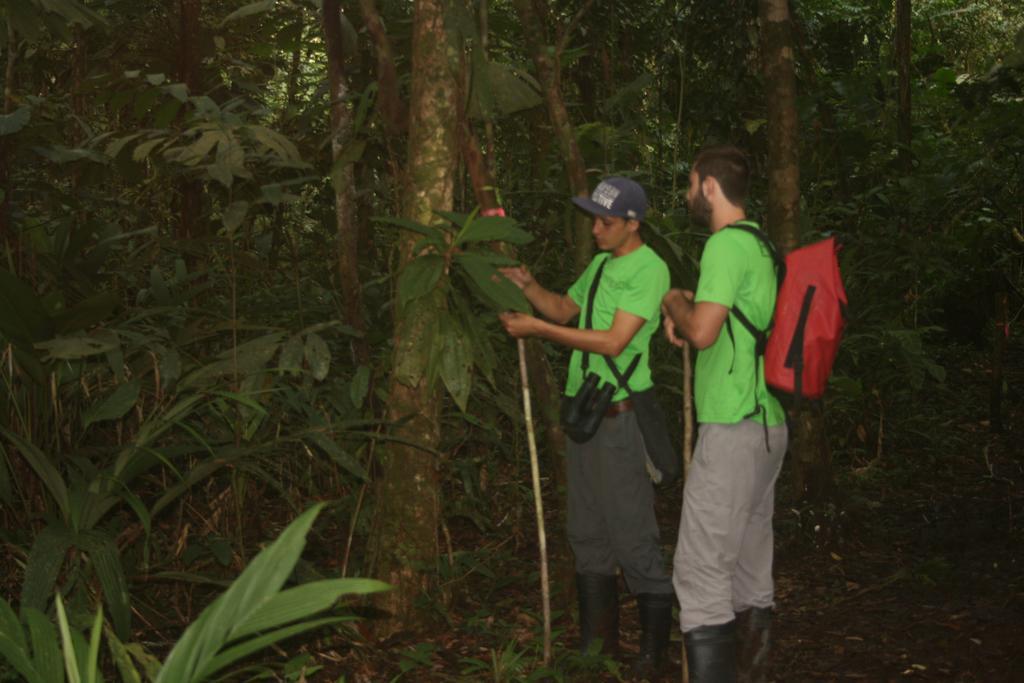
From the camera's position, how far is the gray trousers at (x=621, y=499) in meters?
3.98

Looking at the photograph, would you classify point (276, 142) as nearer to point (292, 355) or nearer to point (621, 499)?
point (292, 355)

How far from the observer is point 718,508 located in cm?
345

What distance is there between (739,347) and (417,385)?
1.26 meters

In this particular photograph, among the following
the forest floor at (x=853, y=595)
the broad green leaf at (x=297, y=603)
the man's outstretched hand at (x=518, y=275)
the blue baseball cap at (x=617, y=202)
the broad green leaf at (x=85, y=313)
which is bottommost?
the forest floor at (x=853, y=595)

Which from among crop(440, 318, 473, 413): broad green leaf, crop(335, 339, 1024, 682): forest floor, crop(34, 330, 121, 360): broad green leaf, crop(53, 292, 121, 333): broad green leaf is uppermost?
crop(53, 292, 121, 333): broad green leaf

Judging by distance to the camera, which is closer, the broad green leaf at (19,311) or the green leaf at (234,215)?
the broad green leaf at (19,311)

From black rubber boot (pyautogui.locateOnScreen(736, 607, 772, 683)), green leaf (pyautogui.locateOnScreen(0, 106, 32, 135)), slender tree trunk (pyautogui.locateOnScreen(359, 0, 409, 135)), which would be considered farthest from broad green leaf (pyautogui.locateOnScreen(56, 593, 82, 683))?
green leaf (pyautogui.locateOnScreen(0, 106, 32, 135))

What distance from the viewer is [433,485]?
432 cm

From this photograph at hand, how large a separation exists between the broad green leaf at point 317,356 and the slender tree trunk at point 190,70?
2352mm

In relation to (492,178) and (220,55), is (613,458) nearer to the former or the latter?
(492,178)

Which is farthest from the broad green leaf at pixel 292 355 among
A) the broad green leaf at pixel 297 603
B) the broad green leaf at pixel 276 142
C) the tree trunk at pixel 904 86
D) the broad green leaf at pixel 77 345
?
the tree trunk at pixel 904 86

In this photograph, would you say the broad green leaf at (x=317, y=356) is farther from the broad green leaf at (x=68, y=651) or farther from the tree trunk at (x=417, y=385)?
the broad green leaf at (x=68, y=651)

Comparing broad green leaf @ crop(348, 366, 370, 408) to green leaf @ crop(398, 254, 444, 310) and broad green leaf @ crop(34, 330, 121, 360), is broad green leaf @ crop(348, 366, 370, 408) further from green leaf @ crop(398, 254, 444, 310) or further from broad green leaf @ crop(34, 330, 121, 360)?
broad green leaf @ crop(34, 330, 121, 360)

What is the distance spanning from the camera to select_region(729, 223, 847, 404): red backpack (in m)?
3.39
